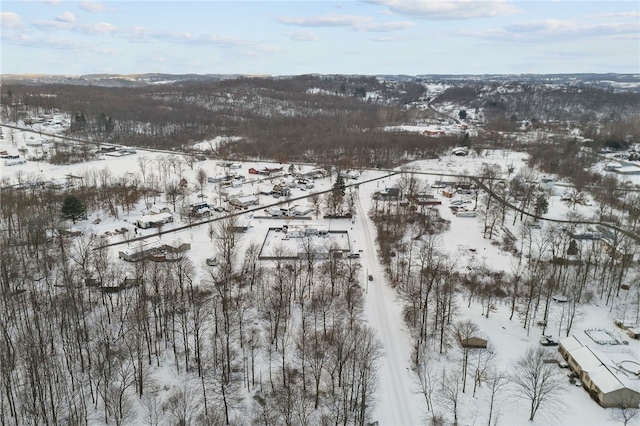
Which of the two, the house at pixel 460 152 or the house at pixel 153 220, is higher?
the house at pixel 460 152

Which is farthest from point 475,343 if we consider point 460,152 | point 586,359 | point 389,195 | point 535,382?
point 460,152

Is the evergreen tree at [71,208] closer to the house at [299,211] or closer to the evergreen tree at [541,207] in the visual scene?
the house at [299,211]

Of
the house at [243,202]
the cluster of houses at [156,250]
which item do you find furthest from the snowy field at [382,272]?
Result: the house at [243,202]

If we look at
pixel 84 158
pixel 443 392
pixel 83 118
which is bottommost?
pixel 443 392

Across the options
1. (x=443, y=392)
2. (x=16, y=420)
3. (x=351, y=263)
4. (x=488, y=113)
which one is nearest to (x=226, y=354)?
(x=16, y=420)

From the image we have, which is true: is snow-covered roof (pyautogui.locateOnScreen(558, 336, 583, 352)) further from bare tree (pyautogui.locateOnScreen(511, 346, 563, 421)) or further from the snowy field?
bare tree (pyautogui.locateOnScreen(511, 346, 563, 421))

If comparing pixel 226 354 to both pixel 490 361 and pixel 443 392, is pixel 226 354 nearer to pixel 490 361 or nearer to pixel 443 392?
pixel 443 392
